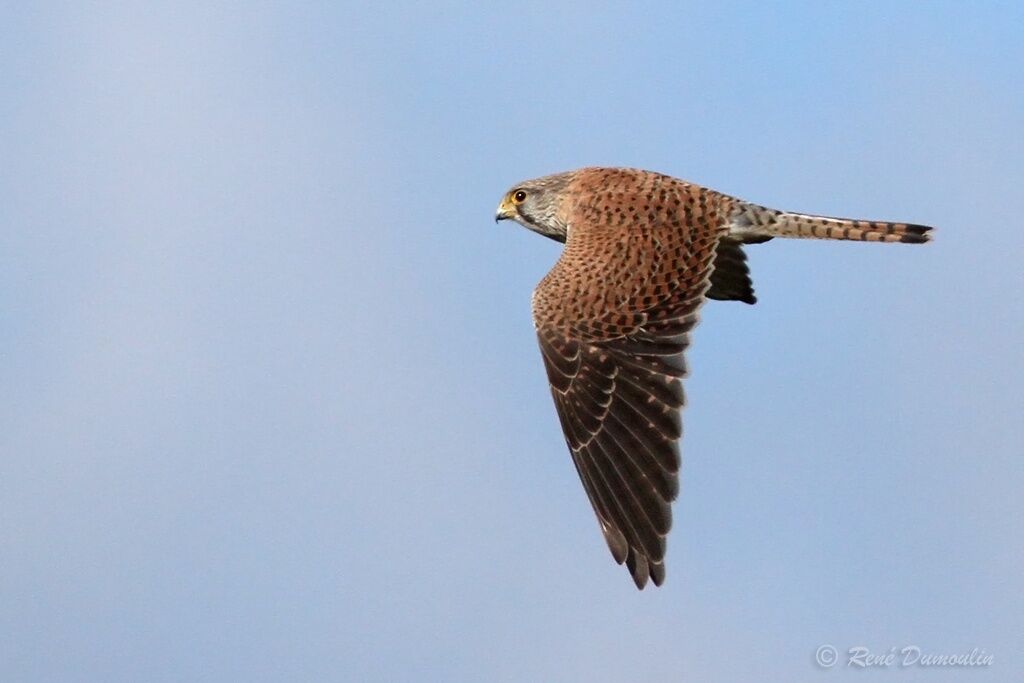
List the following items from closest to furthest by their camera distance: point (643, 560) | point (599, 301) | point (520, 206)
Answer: point (643, 560), point (599, 301), point (520, 206)

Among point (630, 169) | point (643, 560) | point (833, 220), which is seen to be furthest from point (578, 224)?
point (643, 560)

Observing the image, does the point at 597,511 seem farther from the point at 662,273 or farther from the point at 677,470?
the point at 662,273

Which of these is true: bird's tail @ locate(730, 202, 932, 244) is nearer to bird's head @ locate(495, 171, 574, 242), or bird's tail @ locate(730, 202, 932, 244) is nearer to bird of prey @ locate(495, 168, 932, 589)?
bird of prey @ locate(495, 168, 932, 589)

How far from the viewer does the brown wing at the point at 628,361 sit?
14.7 metres

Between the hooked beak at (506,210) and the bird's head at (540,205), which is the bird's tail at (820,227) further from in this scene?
the hooked beak at (506,210)

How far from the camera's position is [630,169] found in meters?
17.2

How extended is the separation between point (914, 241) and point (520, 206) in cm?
348

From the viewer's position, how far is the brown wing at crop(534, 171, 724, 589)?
1473 cm

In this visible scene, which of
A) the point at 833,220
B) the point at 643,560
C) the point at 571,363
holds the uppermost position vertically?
the point at 833,220

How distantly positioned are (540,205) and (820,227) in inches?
98.8

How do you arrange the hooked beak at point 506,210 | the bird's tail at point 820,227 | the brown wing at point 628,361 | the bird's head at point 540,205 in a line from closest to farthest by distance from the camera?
the brown wing at point 628,361, the bird's tail at point 820,227, the bird's head at point 540,205, the hooked beak at point 506,210

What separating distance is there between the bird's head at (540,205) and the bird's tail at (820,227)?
1.68 m

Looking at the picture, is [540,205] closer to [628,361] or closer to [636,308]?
[636,308]

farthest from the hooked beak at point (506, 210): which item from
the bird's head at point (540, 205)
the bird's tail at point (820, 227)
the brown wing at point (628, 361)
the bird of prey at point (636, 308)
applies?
the bird's tail at point (820, 227)
